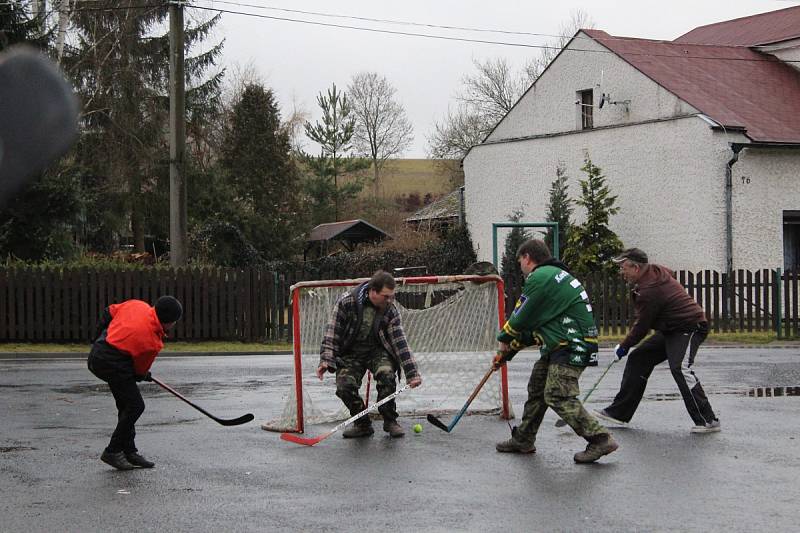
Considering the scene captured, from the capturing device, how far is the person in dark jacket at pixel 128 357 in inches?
328

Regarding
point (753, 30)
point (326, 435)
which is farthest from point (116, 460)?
point (753, 30)

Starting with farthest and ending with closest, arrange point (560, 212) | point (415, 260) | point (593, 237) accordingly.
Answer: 1. point (415, 260)
2. point (560, 212)
3. point (593, 237)

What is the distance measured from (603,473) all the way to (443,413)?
3.17 metres

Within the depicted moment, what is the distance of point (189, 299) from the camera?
23031 millimetres

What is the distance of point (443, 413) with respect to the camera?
440 inches

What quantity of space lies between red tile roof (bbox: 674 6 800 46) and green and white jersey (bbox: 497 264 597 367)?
2970cm

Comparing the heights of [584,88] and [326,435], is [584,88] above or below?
above

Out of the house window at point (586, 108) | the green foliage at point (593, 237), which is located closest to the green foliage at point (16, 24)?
the green foliage at point (593, 237)

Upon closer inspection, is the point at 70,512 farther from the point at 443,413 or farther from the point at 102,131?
the point at 102,131

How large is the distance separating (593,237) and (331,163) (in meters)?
28.9

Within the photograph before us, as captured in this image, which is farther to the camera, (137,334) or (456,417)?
(456,417)

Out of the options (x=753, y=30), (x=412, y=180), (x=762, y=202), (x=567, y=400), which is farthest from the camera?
(x=412, y=180)

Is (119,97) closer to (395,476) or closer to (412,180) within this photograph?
(395,476)

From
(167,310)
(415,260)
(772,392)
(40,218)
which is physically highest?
(40,218)
